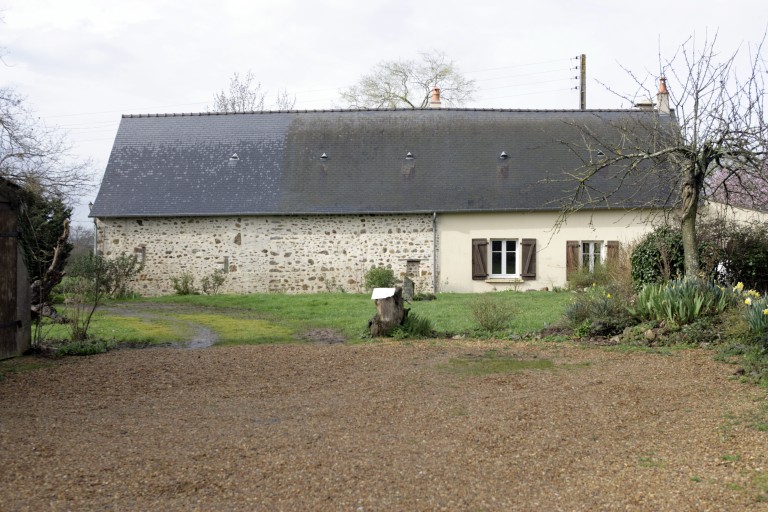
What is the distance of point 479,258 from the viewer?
2119 cm

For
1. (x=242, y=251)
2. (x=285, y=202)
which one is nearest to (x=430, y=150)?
(x=285, y=202)

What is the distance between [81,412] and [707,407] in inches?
209

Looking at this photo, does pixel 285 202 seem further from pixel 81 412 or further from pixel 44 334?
pixel 81 412

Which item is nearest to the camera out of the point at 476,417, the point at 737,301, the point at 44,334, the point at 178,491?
the point at 178,491

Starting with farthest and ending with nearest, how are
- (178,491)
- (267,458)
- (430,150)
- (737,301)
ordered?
1. (430,150)
2. (737,301)
3. (267,458)
4. (178,491)

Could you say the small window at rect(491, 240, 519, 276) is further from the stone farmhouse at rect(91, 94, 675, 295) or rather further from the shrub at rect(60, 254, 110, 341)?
the shrub at rect(60, 254, 110, 341)

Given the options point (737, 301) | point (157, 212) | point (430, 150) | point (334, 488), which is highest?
point (430, 150)

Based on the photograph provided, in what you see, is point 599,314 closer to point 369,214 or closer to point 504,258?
point 504,258

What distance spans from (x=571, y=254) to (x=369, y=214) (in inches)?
219

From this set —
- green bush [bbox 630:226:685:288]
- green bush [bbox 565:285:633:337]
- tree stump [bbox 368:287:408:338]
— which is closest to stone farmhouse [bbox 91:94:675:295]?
green bush [bbox 630:226:685:288]

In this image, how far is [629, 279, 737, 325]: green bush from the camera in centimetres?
1034

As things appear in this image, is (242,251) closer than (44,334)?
No

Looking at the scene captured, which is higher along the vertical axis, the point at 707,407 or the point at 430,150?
the point at 430,150

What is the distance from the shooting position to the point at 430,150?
902 inches
